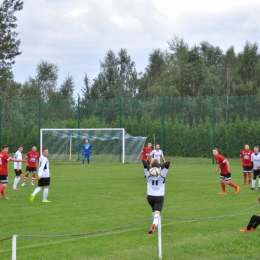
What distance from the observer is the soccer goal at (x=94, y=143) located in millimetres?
42634

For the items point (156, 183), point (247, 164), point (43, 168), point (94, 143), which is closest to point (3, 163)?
point (43, 168)

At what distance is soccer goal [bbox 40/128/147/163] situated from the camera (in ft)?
140

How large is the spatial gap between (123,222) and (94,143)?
29.6 m

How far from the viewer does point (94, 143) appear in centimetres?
4412

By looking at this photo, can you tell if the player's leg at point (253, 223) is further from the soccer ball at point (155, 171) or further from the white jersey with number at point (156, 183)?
the soccer ball at point (155, 171)

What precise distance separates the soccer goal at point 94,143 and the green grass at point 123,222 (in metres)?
16.2

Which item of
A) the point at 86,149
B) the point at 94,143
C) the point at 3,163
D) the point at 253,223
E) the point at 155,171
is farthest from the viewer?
the point at 94,143

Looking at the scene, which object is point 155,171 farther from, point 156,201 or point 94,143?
point 94,143

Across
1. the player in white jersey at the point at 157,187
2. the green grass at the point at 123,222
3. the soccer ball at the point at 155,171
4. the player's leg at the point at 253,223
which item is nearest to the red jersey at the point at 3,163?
the green grass at the point at 123,222

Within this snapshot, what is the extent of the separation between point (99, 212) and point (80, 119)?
2915 centimetres

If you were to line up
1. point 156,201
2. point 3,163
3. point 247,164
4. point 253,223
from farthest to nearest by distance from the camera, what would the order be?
point 247,164 → point 3,163 → point 156,201 → point 253,223

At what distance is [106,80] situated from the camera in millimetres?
79062

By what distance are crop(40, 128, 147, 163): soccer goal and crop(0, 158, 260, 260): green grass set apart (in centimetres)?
1619

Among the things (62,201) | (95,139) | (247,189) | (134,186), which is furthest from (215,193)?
(95,139)
